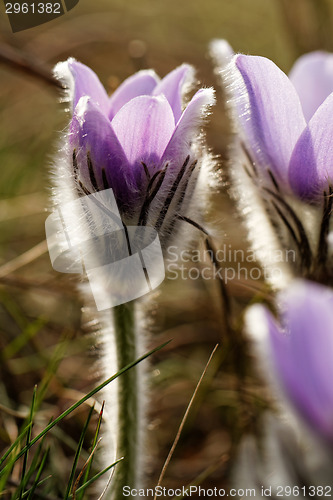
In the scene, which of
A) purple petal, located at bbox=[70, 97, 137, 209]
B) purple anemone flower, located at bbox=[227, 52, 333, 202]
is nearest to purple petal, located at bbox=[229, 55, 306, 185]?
purple anemone flower, located at bbox=[227, 52, 333, 202]

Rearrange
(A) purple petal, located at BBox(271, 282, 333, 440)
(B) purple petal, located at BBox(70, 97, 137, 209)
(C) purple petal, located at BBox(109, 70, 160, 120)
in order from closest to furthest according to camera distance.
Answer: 1. (A) purple petal, located at BBox(271, 282, 333, 440)
2. (B) purple petal, located at BBox(70, 97, 137, 209)
3. (C) purple petal, located at BBox(109, 70, 160, 120)

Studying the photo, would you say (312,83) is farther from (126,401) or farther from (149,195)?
(126,401)

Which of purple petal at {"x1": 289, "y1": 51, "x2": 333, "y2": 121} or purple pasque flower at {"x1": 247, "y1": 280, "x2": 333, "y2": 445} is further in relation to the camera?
purple petal at {"x1": 289, "y1": 51, "x2": 333, "y2": 121}

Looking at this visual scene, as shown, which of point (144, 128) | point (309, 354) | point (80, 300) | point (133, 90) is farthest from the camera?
point (80, 300)

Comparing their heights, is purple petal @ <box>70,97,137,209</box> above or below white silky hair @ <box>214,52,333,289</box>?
above

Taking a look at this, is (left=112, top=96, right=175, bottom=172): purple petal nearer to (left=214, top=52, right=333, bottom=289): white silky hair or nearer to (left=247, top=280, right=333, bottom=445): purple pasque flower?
(left=214, top=52, right=333, bottom=289): white silky hair

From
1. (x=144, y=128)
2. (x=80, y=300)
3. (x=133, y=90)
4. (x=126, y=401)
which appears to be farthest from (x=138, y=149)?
(x=80, y=300)

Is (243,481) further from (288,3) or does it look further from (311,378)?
(288,3)

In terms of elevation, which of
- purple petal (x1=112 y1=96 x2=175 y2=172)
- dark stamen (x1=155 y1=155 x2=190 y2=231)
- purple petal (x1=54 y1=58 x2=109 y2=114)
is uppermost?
purple petal (x1=54 y1=58 x2=109 y2=114)
